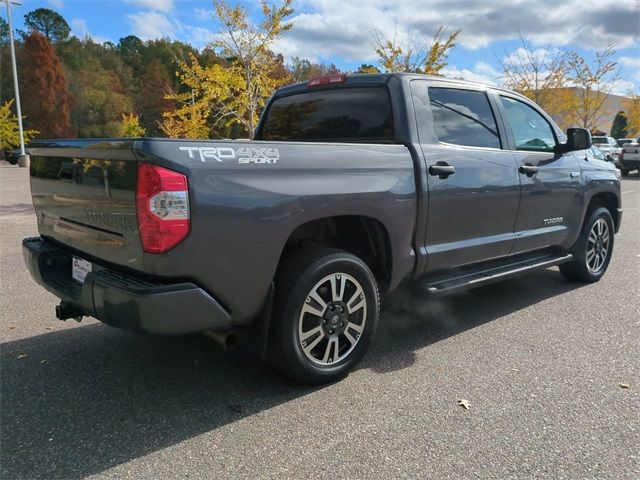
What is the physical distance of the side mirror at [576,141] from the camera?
5.09m

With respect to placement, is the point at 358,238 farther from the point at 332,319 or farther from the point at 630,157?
the point at 630,157

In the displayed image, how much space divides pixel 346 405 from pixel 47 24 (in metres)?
99.9

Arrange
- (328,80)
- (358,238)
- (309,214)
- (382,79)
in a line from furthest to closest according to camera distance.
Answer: (328,80), (382,79), (358,238), (309,214)

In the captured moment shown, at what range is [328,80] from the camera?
4.37 m

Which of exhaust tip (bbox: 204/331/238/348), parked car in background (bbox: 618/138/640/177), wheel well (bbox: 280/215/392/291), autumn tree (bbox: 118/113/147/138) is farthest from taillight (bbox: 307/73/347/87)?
parked car in background (bbox: 618/138/640/177)

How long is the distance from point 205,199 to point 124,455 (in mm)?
1285

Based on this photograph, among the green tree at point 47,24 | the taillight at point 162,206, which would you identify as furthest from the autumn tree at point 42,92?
the taillight at point 162,206

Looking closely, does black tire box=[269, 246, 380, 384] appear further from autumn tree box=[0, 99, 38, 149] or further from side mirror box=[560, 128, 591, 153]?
autumn tree box=[0, 99, 38, 149]

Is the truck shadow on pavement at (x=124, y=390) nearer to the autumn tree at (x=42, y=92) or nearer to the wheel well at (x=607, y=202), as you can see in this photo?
the wheel well at (x=607, y=202)

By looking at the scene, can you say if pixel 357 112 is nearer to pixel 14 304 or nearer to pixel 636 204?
pixel 14 304

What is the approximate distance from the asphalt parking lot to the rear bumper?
1.85 feet

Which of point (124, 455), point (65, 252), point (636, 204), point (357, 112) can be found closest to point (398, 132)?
point (357, 112)

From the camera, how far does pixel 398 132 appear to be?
12.5 feet

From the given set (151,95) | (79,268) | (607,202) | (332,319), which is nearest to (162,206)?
(79,268)
